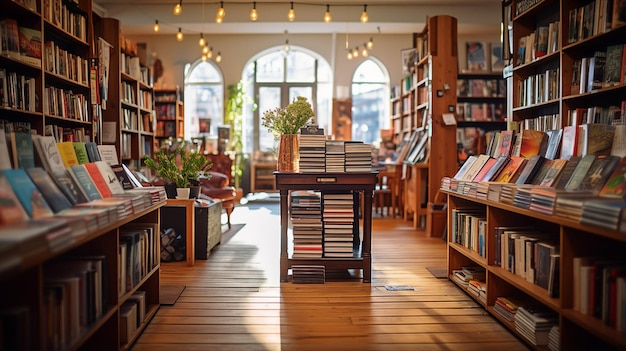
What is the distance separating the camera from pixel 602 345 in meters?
2.10

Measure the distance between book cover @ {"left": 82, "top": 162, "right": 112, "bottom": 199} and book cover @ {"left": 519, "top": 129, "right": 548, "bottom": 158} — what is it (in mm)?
2510

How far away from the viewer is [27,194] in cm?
169

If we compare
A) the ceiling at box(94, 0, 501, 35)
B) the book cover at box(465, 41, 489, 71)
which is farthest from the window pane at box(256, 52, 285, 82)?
the book cover at box(465, 41, 489, 71)

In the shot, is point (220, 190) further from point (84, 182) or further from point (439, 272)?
point (84, 182)

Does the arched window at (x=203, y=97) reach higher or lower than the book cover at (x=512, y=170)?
higher

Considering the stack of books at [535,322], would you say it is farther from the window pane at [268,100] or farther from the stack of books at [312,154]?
the window pane at [268,100]

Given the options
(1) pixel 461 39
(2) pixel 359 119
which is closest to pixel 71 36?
(2) pixel 359 119

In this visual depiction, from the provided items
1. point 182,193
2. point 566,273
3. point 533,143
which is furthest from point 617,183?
point 182,193

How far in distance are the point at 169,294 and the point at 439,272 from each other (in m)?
2.14

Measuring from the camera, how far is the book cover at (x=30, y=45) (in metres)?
4.17

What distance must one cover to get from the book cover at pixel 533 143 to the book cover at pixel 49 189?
266 cm

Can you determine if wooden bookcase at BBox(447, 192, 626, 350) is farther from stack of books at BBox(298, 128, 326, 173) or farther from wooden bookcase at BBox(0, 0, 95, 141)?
wooden bookcase at BBox(0, 0, 95, 141)

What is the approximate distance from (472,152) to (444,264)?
13.0ft

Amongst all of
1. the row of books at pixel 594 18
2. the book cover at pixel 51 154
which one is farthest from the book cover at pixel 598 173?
the book cover at pixel 51 154
